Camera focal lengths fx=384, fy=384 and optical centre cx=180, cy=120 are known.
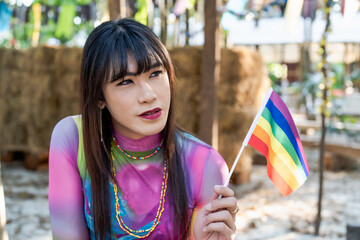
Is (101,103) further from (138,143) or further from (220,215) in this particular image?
(220,215)

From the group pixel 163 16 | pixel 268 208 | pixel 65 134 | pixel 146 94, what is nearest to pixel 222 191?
pixel 146 94

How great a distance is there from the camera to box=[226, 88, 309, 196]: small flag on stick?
47.5 inches

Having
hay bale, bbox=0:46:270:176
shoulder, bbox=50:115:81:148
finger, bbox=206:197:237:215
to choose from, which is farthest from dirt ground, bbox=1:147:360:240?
finger, bbox=206:197:237:215

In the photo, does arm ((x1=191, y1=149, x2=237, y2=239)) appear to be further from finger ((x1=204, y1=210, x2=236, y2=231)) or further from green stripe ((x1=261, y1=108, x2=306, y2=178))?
green stripe ((x1=261, y1=108, x2=306, y2=178))

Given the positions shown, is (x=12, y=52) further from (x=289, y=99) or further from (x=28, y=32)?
(x=28, y=32)

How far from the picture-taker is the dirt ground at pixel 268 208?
144 inches

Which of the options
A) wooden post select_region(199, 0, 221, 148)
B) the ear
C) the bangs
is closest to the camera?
the bangs

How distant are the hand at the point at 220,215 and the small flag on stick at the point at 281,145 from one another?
0.71 feet

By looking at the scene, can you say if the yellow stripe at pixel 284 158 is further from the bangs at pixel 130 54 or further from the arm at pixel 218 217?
the bangs at pixel 130 54

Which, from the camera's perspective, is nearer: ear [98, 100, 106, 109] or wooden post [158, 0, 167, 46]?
ear [98, 100, 106, 109]

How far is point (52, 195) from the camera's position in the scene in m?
1.31

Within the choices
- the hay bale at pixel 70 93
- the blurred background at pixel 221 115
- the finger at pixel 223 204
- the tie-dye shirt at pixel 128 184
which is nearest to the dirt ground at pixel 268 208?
the blurred background at pixel 221 115

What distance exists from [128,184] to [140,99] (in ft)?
1.06

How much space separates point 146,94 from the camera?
120cm
